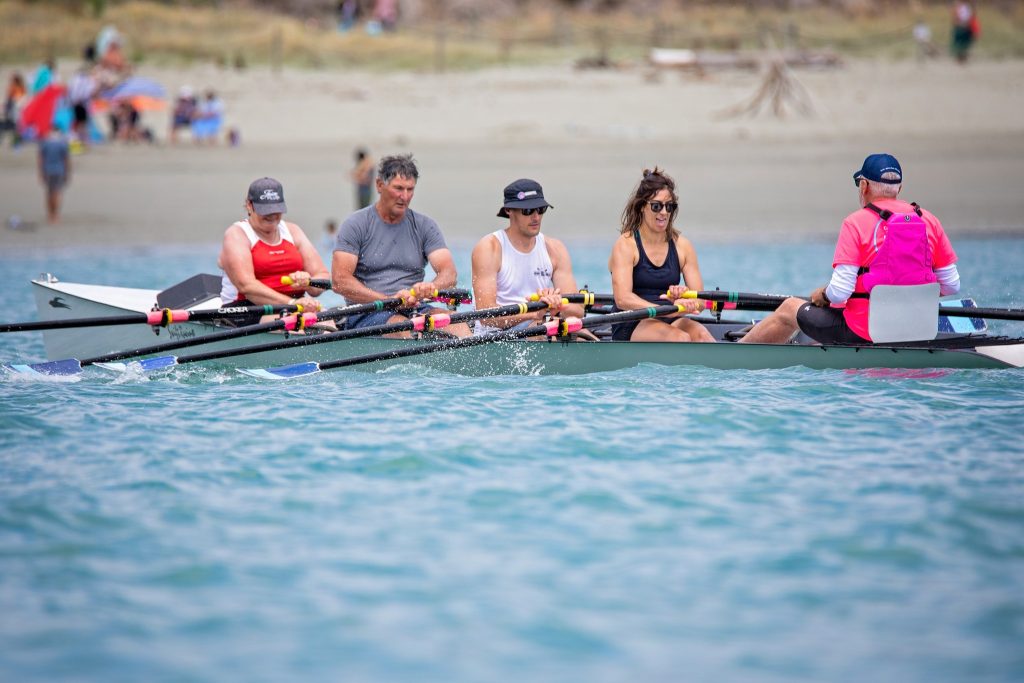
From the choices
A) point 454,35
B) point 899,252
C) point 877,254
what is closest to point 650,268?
point 877,254

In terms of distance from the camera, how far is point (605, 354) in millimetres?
8328

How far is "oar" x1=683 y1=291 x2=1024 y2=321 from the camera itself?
26.3 feet

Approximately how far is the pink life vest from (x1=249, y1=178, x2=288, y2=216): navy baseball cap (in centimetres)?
400

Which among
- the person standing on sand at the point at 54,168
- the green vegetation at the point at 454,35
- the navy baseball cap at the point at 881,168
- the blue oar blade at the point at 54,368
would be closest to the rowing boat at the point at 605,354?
the blue oar blade at the point at 54,368

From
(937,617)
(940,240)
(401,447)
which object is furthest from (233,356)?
(937,617)

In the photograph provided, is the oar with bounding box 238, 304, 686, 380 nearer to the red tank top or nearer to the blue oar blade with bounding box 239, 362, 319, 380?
the blue oar blade with bounding box 239, 362, 319, 380

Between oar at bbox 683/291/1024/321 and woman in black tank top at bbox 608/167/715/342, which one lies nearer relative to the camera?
oar at bbox 683/291/1024/321

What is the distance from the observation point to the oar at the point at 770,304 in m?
8.02

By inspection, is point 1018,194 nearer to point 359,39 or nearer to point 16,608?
point 359,39

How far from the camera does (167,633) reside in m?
4.60

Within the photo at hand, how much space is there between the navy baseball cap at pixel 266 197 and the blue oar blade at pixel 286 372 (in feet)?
3.76

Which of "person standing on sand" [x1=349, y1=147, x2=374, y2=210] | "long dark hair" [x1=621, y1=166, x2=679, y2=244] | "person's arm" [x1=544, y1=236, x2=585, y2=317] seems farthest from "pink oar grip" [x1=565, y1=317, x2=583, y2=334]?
"person standing on sand" [x1=349, y1=147, x2=374, y2=210]

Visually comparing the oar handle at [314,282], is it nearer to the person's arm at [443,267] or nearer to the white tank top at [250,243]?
the white tank top at [250,243]

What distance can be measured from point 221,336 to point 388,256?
1.29m
